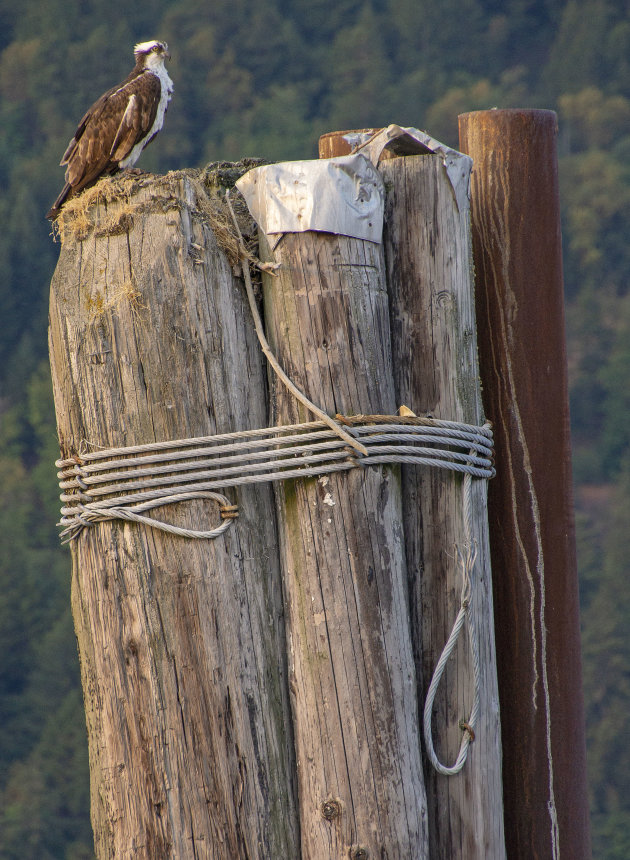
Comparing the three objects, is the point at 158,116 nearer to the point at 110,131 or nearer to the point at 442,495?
the point at 110,131

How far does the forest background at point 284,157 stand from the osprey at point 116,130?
116 ft

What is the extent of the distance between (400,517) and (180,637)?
509mm

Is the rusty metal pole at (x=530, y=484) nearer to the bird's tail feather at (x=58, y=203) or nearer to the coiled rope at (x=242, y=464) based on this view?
the coiled rope at (x=242, y=464)

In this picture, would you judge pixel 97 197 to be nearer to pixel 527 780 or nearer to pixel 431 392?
pixel 431 392

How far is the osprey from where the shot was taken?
3008 mm

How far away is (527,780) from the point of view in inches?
91.4

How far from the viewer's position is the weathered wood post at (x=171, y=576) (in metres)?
1.95

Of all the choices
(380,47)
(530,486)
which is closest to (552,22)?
(380,47)

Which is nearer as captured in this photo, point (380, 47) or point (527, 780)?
point (527, 780)

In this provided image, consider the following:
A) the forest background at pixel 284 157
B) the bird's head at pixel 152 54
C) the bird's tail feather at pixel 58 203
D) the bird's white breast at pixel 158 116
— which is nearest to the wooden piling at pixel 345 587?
the bird's tail feather at pixel 58 203

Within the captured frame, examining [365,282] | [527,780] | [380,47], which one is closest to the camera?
[365,282]

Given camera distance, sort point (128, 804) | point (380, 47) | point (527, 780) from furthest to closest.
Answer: point (380, 47) → point (527, 780) → point (128, 804)

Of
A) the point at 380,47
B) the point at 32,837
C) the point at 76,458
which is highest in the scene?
the point at 380,47

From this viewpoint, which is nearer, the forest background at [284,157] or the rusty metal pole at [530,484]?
the rusty metal pole at [530,484]
